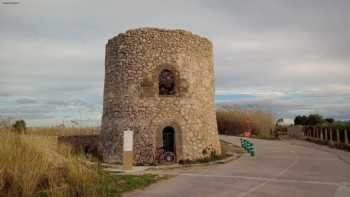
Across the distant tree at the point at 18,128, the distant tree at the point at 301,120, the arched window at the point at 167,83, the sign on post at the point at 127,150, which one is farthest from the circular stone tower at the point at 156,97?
the distant tree at the point at 301,120

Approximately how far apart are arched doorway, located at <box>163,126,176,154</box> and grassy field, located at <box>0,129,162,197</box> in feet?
23.7

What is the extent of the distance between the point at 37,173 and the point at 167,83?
410 inches

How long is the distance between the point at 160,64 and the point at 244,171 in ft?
22.2

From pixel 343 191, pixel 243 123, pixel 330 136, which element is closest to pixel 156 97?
pixel 343 191

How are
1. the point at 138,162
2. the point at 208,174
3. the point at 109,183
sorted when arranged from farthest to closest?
the point at 138,162, the point at 208,174, the point at 109,183

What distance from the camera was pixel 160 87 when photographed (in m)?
18.2

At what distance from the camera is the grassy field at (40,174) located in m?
7.92

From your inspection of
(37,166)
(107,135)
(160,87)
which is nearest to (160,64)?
(160,87)

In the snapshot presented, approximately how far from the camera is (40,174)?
8445 mm

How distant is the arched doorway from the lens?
17.4 meters

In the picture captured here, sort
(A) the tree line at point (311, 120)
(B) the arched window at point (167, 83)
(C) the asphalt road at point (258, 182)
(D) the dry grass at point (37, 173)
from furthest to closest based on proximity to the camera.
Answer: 1. (A) the tree line at point (311, 120)
2. (B) the arched window at point (167, 83)
3. (C) the asphalt road at point (258, 182)
4. (D) the dry grass at point (37, 173)

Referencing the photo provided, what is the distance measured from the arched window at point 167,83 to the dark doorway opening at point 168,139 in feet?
6.08

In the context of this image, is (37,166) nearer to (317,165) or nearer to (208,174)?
(208,174)

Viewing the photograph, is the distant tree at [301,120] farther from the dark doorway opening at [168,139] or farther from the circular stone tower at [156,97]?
the dark doorway opening at [168,139]
